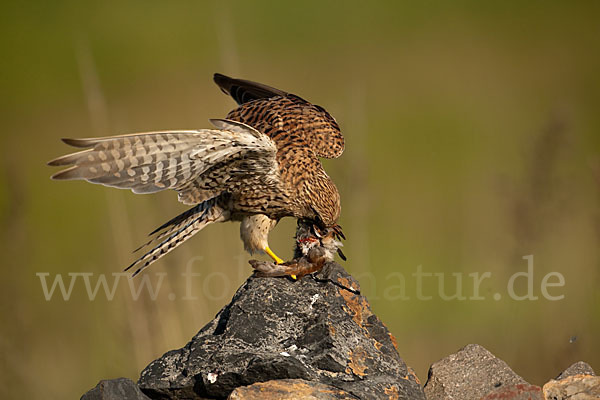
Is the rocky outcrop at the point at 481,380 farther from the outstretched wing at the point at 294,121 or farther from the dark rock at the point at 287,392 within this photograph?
the outstretched wing at the point at 294,121

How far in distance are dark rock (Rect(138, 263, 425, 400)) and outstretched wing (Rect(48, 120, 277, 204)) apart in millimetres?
629

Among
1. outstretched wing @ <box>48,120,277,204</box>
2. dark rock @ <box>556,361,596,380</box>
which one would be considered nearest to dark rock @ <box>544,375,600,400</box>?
dark rock @ <box>556,361,596,380</box>

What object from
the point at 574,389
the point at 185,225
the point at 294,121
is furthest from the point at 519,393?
the point at 294,121

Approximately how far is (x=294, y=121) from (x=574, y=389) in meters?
2.41

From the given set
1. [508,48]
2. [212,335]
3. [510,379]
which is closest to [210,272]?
[212,335]

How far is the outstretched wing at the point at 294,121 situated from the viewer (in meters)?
5.36

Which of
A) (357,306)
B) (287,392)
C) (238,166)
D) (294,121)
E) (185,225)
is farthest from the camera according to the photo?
(294,121)

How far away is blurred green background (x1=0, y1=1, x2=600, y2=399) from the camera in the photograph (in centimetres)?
545

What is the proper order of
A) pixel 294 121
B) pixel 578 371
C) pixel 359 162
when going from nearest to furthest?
pixel 578 371 → pixel 294 121 → pixel 359 162

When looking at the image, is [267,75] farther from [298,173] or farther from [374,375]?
[374,375]

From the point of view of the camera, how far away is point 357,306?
437 cm

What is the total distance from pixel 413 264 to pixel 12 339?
4.22 meters

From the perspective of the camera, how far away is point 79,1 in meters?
15.4

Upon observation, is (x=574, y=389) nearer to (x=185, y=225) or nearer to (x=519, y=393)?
(x=519, y=393)
